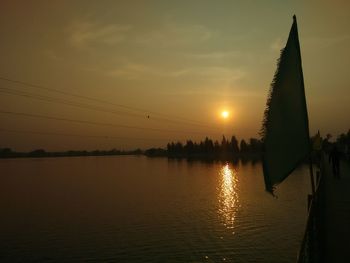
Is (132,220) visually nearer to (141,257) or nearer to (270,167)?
(141,257)

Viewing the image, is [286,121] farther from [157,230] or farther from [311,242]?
[157,230]

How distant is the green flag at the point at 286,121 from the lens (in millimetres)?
7090

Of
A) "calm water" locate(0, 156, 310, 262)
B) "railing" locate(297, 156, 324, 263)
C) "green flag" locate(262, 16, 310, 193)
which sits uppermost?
"green flag" locate(262, 16, 310, 193)

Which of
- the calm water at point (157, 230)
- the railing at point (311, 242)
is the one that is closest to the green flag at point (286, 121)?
the railing at point (311, 242)

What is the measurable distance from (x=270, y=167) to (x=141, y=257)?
1713cm

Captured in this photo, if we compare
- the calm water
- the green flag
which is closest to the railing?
the green flag

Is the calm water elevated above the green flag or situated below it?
below

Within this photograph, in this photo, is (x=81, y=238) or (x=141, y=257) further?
(x=81, y=238)

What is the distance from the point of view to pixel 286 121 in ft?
24.1

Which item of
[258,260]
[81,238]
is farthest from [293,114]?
[81,238]

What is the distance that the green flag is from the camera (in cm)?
709

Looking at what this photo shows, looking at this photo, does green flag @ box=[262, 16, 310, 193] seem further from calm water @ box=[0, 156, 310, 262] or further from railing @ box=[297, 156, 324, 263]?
calm water @ box=[0, 156, 310, 262]

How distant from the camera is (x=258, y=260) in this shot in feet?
68.2

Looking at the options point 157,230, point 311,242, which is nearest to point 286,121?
point 311,242
